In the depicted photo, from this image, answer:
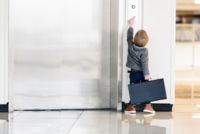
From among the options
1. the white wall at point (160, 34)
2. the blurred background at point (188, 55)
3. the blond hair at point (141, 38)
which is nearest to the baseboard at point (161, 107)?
the white wall at point (160, 34)

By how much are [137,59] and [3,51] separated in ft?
6.66

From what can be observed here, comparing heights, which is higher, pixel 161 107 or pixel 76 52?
pixel 76 52

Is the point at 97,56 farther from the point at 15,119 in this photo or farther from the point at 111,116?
the point at 15,119

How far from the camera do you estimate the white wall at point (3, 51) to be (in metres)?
6.73

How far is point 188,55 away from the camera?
A: 8805mm

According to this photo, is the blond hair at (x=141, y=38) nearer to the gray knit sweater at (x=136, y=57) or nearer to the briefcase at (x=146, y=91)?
the gray knit sweater at (x=136, y=57)

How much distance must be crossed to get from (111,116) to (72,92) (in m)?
0.97

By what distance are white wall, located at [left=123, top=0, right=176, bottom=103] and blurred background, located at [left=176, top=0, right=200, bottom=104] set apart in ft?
5.96

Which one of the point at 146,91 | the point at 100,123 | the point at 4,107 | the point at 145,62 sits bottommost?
the point at 100,123

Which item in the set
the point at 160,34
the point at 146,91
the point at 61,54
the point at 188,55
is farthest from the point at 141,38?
the point at 188,55

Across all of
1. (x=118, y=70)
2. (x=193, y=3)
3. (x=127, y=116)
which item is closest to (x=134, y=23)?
(x=118, y=70)

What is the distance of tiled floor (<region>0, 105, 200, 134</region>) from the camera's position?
206 inches

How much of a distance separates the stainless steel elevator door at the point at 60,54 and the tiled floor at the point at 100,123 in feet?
1.15

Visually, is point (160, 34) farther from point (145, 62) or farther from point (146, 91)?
point (146, 91)
